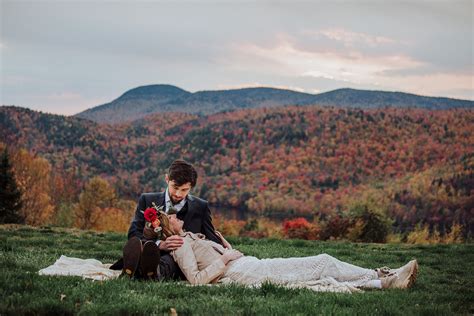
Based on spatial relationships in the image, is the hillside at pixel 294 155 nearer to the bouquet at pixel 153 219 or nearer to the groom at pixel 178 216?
the groom at pixel 178 216

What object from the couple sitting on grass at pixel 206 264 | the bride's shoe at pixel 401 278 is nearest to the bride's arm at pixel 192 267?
the couple sitting on grass at pixel 206 264

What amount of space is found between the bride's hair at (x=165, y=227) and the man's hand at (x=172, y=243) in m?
0.09

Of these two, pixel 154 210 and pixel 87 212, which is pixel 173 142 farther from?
pixel 154 210

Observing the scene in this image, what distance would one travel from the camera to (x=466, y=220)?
240ft

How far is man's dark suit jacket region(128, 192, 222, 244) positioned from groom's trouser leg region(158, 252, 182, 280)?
2.32ft

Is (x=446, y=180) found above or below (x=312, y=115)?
below

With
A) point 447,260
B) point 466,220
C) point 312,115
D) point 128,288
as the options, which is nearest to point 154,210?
point 128,288

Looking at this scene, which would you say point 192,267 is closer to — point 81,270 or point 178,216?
point 178,216

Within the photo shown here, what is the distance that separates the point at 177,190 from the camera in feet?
29.1

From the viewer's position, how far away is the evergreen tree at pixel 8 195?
1422 inches

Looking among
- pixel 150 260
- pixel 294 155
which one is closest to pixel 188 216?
pixel 150 260

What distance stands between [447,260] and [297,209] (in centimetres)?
8649

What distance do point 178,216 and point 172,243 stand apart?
891mm

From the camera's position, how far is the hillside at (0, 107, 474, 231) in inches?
3588
